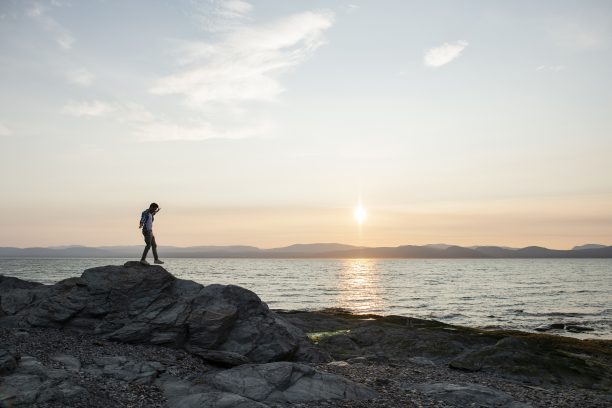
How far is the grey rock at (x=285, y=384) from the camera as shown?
47.7 feet

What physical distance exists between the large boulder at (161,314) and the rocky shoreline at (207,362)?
49 mm


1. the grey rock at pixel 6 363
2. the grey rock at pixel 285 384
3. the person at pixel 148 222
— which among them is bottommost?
the grey rock at pixel 285 384

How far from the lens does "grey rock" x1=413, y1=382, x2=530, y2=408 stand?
52.3 ft

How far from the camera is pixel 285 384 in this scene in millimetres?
15242

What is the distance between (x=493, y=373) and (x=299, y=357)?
33.8 feet

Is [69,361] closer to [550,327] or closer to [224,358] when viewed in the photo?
[224,358]

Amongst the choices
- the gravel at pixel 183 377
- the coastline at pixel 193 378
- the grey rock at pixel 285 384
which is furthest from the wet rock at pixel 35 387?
the grey rock at pixel 285 384

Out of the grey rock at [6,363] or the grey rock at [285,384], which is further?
the grey rock at [285,384]

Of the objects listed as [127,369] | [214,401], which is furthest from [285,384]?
[127,369]

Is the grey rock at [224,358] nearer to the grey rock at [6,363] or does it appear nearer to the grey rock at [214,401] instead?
the grey rock at [214,401]

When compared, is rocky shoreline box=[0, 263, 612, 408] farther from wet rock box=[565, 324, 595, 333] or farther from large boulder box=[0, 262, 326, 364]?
wet rock box=[565, 324, 595, 333]

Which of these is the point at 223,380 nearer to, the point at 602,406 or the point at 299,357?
the point at 299,357

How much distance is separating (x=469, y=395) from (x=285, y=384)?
6950 mm

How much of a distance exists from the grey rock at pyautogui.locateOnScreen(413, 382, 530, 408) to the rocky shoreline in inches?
1.8
